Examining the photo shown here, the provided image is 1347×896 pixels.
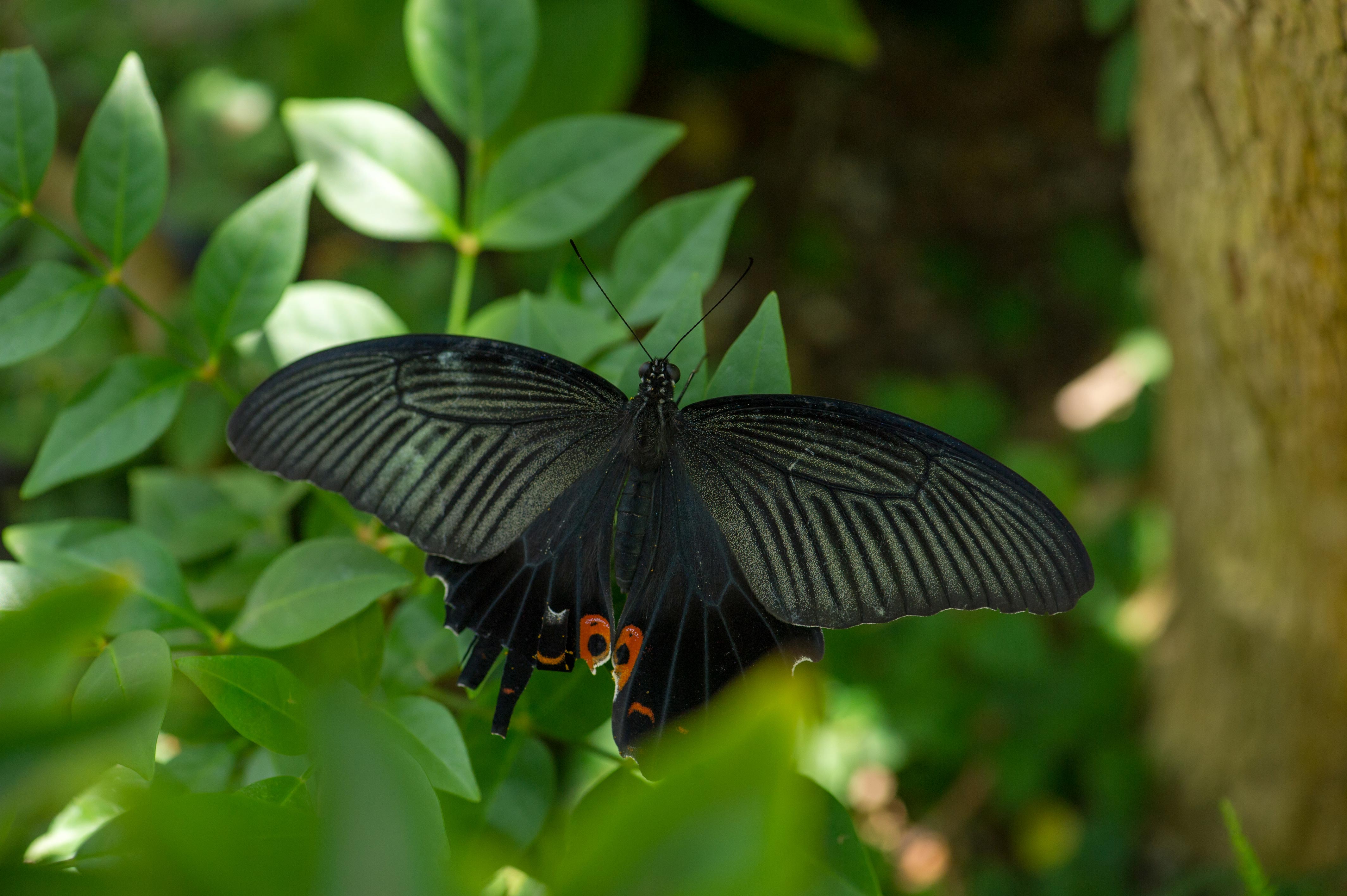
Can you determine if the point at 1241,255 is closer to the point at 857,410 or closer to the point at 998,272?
the point at 857,410

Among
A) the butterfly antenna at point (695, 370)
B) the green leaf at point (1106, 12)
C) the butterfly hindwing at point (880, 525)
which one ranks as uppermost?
the green leaf at point (1106, 12)

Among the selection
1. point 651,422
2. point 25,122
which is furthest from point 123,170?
point 651,422

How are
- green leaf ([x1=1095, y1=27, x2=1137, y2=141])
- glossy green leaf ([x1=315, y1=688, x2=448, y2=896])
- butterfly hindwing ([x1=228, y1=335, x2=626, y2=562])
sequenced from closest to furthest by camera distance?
glossy green leaf ([x1=315, y1=688, x2=448, y2=896]), butterfly hindwing ([x1=228, y1=335, x2=626, y2=562]), green leaf ([x1=1095, y1=27, x2=1137, y2=141])

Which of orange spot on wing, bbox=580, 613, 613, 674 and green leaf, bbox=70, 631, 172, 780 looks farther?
orange spot on wing, bbox=580, 613, 613, 674

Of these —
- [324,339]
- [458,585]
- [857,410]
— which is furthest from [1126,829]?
[324,339]

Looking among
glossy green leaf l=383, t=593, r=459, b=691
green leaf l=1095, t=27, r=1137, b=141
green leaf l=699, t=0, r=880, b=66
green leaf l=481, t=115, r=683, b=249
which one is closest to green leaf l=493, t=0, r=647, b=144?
green leaf l=699, t=0, r=880, b=66

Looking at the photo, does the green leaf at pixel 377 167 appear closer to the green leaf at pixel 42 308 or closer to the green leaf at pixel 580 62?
the green leaf at pixel 42 308

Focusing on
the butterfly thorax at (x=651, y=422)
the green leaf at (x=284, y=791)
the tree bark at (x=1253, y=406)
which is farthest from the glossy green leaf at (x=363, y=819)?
the tree bark at (x=1253, y=406)

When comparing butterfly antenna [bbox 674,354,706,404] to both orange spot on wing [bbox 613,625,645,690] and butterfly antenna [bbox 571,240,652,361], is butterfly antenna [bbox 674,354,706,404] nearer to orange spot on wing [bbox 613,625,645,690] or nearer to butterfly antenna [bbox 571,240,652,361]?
butterfly antenna [bbox 571,240,652,361]
